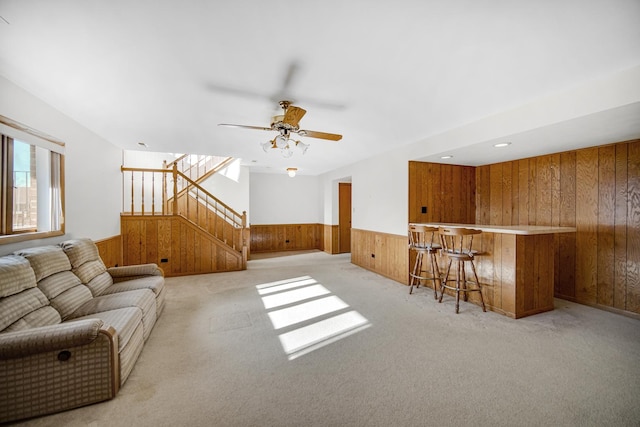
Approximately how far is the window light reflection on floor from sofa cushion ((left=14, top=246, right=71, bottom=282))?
208 cm

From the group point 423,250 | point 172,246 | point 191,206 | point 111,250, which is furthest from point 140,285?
point 423,250

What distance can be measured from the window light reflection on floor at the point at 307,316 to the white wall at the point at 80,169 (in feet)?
8.39

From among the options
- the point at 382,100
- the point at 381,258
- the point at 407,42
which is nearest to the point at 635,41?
the point at 407,42

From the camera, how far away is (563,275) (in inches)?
154

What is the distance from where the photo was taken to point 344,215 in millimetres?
7691

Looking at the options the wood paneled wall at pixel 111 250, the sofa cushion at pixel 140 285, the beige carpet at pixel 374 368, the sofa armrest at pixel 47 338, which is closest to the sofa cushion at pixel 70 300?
the sofa cushion at pixel 140 285

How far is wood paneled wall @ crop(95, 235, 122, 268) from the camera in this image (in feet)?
13.3

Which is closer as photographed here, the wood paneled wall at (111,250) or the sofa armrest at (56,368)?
the sofa armrest at (56,368)

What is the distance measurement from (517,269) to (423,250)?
114 cm

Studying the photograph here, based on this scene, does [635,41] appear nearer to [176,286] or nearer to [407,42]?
[407,42]

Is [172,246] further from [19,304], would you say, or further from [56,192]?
Result: [19,304]

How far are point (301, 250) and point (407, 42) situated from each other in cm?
713

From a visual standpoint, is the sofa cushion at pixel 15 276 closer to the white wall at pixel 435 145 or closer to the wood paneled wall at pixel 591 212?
the white wall at pixel 435 145

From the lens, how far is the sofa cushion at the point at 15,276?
70.9 inches
